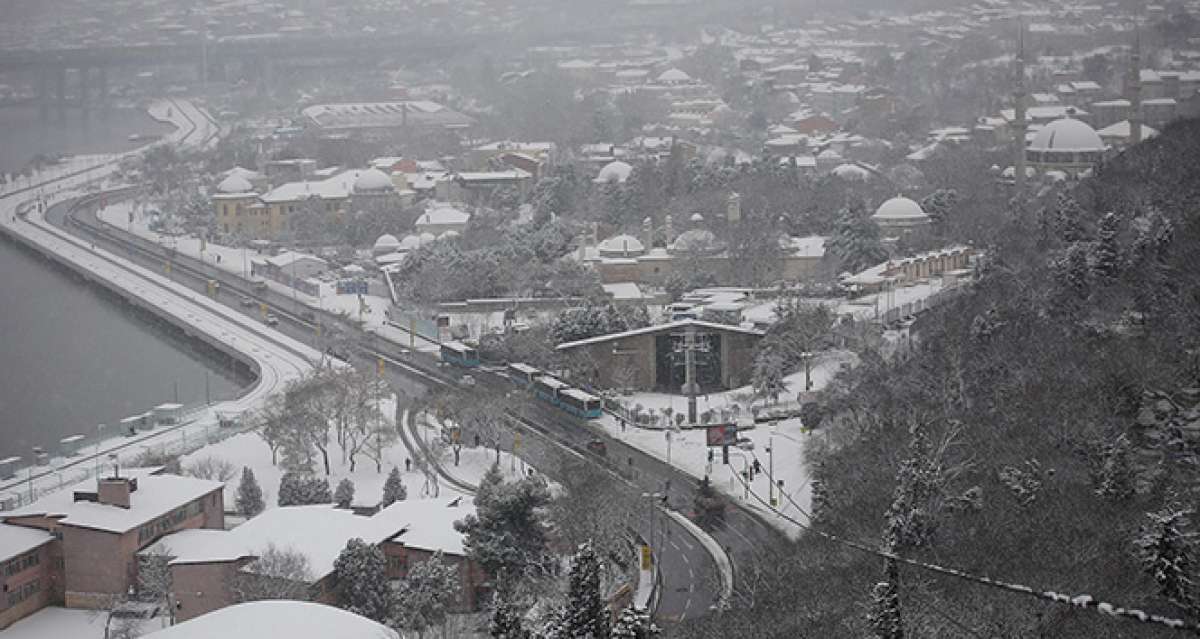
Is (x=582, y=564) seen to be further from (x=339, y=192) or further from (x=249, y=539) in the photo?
(x=339, y=192)

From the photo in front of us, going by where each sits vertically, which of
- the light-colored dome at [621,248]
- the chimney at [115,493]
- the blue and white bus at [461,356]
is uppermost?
the light-colored dome at [621,248]

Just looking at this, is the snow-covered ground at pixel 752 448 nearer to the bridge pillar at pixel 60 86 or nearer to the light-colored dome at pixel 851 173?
the light-colored dome at pixel 851 173

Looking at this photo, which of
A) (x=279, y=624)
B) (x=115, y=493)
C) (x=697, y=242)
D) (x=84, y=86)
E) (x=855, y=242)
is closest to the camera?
(x=279, y=624)

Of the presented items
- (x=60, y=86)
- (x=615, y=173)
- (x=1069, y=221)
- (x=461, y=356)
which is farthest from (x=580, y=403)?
(x=60, y=86)

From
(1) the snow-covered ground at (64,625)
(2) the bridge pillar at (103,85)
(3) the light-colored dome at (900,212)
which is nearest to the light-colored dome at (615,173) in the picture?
(3) the light-colored dome at (900,212)

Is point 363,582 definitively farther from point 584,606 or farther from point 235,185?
point 235,185

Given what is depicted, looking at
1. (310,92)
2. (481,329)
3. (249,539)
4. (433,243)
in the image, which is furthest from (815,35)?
(249,539)
